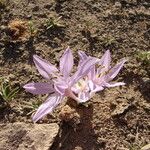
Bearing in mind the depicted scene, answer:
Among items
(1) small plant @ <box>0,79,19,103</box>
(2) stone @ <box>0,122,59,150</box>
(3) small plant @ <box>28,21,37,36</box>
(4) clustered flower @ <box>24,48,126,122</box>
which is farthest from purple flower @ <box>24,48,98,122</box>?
(3) small plant @ <box>28,21,37,36</box>

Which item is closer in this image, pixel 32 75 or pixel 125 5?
pixel 32 75

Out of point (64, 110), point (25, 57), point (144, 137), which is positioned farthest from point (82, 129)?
point (25, 57)

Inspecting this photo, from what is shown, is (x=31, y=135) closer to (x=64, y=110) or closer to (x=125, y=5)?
(x=64, y=110)

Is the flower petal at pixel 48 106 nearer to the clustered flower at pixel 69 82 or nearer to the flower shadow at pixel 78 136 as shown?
the clustered flower at pixel 69 82

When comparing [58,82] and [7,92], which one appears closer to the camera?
[58,82]

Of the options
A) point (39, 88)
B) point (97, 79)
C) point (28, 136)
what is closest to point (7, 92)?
point (28, 136)

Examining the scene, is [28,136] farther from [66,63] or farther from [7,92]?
[66,63]
